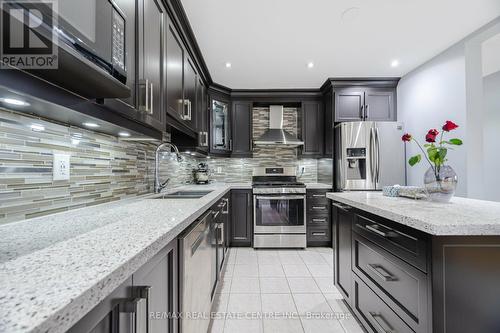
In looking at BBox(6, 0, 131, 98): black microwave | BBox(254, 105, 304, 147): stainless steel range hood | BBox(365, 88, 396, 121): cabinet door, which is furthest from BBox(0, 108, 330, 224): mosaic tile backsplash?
BBox(365, 88, 396, 121): cabinet door

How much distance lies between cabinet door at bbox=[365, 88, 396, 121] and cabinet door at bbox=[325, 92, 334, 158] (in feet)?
1.69

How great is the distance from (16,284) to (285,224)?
9.78ft

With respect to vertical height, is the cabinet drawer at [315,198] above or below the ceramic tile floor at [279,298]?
above

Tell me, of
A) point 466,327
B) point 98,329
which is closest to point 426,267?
point 466,327

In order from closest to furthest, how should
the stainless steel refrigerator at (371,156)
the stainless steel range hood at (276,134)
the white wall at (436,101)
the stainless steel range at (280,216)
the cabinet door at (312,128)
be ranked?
the white wall at (436,101)
the stainless steel refrigerator at (371,156)
the stainless steel range at (280,216)
the stainless steel range hood at (276,134)
the cabinet door at (312,128)

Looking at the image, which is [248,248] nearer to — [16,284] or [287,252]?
[287,252]

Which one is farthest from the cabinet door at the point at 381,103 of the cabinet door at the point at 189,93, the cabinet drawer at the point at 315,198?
the cabinet door at the point at 189,93

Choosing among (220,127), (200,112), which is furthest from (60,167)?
(220,127)

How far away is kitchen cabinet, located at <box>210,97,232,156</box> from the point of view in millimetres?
3332

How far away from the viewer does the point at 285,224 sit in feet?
10.3

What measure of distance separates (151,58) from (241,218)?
239 centimetres

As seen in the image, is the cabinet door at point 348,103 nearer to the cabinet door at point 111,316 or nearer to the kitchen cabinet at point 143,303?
the kitchen cabinet at point 143,303

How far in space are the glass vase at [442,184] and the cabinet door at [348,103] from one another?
1996 millimetres

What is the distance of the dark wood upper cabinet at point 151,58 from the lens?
1.17 meters
